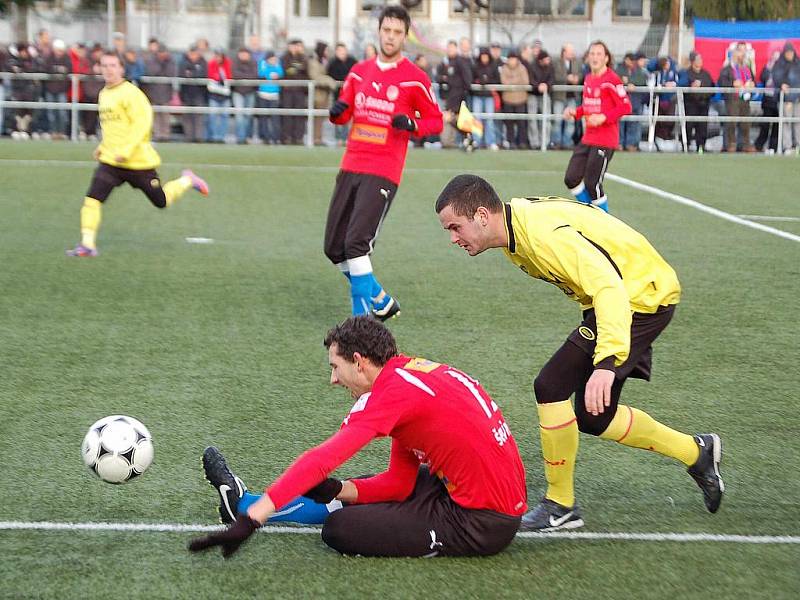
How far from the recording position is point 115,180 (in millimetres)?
11414

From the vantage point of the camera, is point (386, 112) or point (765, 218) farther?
point (765, 218)

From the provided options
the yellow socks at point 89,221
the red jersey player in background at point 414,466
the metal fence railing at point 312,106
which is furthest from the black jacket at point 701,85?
the red jersey player in background at point 414,466

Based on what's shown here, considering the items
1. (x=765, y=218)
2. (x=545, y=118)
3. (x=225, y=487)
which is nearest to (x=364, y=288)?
(x=225, y=487)

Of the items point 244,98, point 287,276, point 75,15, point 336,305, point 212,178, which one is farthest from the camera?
point 75,15

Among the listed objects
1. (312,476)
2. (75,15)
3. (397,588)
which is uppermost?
(75,15)

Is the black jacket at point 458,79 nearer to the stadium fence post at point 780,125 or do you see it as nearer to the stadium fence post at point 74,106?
the stadium fence post at point 780,125

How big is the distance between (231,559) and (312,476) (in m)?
0.65

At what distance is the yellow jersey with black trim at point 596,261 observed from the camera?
4.21 meters

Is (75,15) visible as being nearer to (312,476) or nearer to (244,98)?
(244,98)

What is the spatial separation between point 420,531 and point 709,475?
134 cm

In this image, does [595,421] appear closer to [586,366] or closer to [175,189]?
[586,366]

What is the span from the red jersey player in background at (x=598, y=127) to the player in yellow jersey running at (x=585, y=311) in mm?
8696

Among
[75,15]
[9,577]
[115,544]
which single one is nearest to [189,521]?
[115,544]

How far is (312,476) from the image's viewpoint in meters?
3.87
